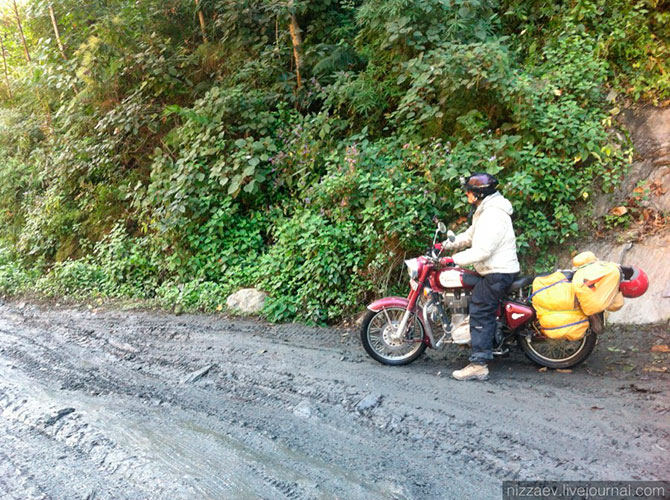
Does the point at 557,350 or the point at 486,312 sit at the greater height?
the point at 486,312

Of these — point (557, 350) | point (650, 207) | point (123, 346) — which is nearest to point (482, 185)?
point (557, 350)

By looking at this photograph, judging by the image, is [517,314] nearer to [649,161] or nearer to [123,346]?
[649,161]

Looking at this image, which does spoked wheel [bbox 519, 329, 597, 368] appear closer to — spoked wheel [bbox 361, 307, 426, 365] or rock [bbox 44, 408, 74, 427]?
spoked wheel [bbox 361, 307, 426, 365]

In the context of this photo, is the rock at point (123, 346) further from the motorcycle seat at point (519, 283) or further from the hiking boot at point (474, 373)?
the motorcycle seat at point (519, 283)

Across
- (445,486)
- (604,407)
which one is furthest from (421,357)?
(445,486)

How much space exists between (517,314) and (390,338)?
1332 millimetres

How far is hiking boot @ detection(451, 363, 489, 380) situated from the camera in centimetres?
468

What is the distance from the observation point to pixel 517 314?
4.73m

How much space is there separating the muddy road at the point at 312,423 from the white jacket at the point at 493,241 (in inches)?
43.4

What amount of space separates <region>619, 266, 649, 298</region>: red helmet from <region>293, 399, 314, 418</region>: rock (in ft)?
9.90

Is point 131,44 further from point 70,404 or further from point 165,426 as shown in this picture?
point 165,426

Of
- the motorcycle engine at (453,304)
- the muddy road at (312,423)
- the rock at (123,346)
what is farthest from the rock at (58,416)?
the motorcycle engine at (453,304)

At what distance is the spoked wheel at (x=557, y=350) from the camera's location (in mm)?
4688

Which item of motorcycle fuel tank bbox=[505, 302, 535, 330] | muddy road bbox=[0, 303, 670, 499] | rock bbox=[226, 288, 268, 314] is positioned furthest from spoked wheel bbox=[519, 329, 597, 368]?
rock bbox=[226, 288, 268, 314]
